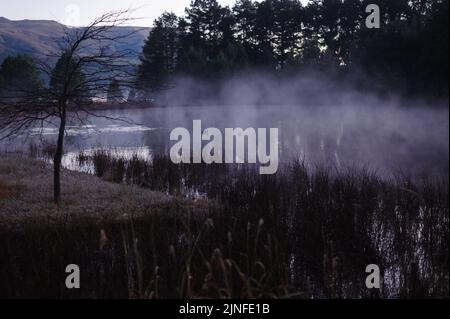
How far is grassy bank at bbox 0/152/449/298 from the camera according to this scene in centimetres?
468

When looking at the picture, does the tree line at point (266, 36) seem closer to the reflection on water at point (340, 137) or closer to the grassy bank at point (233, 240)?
the reflection on water at point (340, 137)

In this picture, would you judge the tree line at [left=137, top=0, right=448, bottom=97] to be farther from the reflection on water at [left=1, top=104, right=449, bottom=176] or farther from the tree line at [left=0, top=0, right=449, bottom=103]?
the reflection on water at [left=1, top=104, right=449, bottom=176]

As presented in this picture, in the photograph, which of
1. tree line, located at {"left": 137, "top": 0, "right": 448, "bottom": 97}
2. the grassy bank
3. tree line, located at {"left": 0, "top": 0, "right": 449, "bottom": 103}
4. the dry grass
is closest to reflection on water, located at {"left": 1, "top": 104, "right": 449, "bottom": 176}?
the grassy bank

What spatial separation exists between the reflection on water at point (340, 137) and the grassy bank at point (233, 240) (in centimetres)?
50

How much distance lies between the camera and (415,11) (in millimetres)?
38125

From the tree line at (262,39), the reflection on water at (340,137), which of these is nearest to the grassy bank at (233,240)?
the reflection on water at (340,137)

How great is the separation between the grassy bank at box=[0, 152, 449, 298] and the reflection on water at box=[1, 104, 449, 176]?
500 millimetres

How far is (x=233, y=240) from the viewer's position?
5836mm

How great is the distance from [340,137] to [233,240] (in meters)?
15.2

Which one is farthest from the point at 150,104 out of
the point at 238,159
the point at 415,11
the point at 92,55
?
the point at 92,55

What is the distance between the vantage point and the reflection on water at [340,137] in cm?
398
